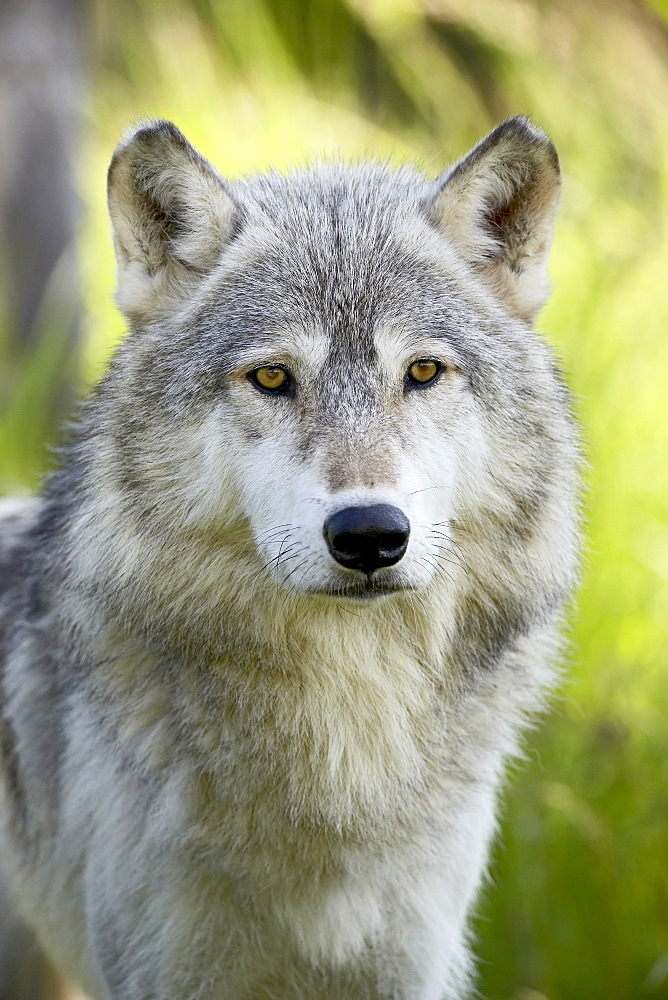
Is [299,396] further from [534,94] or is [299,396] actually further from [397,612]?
[534,94]

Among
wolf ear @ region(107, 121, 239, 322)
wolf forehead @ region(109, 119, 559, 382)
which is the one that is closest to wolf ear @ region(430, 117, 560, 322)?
wolf forehead @ region(109, 119, 559, 382)

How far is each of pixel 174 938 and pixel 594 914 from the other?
2.59 meters

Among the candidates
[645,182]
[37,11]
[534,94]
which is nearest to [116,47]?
[37,11]

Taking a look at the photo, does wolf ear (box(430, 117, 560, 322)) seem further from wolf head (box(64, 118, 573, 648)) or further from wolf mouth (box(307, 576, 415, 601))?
wolf mouth (box(307, 576, 415, 601))

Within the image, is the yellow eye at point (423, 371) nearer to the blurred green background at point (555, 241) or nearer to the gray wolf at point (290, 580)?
the gray wolf at point (290, 580)

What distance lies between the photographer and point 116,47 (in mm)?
8570

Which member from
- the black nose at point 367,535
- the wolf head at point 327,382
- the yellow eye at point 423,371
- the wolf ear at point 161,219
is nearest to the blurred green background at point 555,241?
the wolf head at point 327,382

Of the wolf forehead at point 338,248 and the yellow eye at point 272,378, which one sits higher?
the wolf forehead at point 338,248

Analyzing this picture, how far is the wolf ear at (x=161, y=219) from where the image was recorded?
295 cm

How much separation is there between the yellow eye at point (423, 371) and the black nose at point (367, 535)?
53 centimetres

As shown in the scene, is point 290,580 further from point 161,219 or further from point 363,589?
point 161,219

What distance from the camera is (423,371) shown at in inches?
111

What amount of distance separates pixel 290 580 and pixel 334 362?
22.7 inches

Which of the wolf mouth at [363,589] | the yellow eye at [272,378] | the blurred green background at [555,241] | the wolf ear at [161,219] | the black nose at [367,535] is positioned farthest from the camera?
the blurred green background at [555,241]
